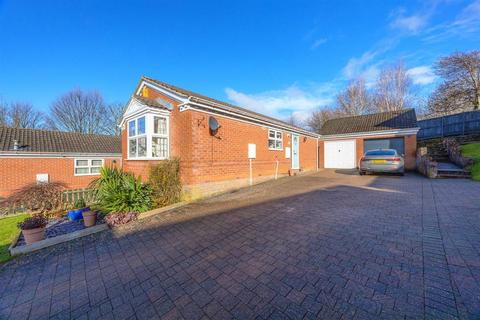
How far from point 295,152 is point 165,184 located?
9.67m

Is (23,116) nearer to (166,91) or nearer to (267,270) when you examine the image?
(166,91)

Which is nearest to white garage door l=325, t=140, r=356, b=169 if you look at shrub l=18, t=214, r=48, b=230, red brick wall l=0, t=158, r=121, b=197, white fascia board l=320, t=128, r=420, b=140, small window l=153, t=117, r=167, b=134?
white fascia board l=320, t=128, r=420, b=140

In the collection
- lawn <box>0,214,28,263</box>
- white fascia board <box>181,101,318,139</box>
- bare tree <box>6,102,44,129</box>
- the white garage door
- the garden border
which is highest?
bare tree <box>6,102,44,129</box>

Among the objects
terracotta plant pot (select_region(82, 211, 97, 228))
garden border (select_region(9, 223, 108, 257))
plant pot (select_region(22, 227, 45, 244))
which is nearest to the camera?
garden border (select_region(9, 223, 108, 257))

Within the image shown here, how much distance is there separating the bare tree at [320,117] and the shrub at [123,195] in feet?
98.3

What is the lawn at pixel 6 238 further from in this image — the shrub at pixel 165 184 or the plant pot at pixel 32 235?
the shrub at pixel 165 184

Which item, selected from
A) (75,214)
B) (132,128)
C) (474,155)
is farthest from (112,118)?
(474,155)

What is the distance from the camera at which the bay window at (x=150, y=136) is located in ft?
24.0

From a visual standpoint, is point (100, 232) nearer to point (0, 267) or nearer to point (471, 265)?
point (0, 267)

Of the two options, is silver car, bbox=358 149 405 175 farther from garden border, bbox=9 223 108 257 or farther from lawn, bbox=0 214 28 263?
lawn, bbox=0 214 28 263

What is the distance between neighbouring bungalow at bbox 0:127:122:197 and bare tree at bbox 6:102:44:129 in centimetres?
1648

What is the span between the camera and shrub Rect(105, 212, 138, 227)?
4.83m

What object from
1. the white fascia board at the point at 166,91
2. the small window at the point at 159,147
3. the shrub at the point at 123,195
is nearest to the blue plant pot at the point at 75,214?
the shrub at the point at 123,195

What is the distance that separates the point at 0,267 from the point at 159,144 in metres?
5.22
